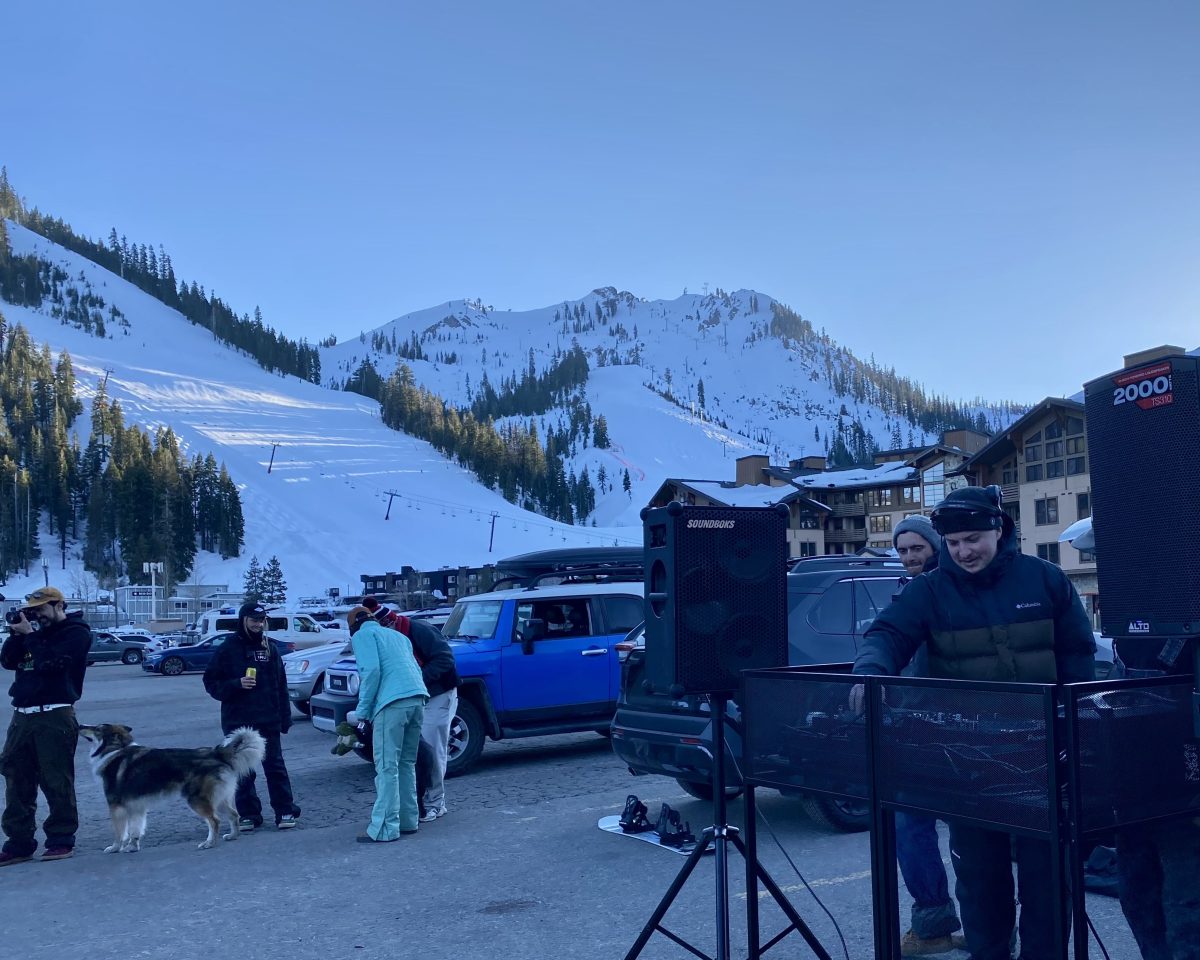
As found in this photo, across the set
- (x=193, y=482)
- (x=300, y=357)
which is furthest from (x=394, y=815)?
(x=300, y=357)

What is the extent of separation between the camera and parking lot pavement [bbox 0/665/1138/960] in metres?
5.16

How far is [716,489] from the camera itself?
69.4m

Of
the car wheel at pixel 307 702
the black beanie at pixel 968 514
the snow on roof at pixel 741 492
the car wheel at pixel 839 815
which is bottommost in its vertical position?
the car wheel at pixel 307 702

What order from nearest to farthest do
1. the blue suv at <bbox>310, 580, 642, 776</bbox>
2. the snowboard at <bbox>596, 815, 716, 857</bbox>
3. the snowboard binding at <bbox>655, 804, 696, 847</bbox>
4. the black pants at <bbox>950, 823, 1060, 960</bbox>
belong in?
the black pants at <bbox>950, 823, 1060, 960</bbox> → the snowboard at <bbox>596, 815, 716, 857</bbox> → the snowboard binding at <bbox>655, 804, 696, 847</bbox> → the blue suv at <bbox>310, 580, 642, 776</bbox>

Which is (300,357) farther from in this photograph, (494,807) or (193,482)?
(494,807)

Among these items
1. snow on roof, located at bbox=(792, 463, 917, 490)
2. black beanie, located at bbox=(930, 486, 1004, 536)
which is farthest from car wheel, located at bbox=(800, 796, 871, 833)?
snow on roof, located at bbox=(792, 463, 917, 490)

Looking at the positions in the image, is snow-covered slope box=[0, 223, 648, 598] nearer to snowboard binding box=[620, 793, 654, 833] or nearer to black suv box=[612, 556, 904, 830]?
black suv box=[612, 556, 904, 830]

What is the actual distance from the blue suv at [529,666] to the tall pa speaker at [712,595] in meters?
5.93

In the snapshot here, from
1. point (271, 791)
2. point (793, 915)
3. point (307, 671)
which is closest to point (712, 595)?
point (793, 915)

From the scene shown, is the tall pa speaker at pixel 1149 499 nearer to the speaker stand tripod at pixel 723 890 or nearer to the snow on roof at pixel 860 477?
the speaker stand tripod at pixel 723 890

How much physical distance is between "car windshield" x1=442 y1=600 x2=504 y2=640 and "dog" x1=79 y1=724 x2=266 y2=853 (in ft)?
11.2

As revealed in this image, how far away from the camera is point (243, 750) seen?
7.60 m

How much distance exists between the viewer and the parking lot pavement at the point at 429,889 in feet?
16.9

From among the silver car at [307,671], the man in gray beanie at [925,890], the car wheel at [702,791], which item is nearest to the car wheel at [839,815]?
the car wheel at [702,791]
